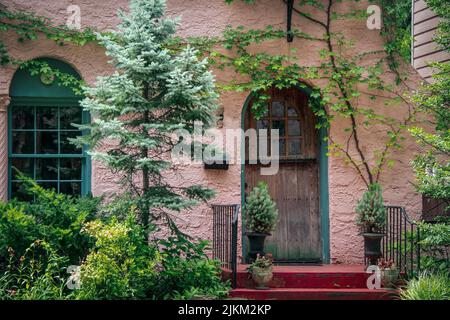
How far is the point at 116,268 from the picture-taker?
699 cm

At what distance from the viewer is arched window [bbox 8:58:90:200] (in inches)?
375

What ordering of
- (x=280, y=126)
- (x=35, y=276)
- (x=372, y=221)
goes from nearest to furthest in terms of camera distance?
(x=35, y=276), (x=372, y=221), (x=280, y=126)

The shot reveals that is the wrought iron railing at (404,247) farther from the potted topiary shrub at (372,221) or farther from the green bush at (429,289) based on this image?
the green bush at (429,289)

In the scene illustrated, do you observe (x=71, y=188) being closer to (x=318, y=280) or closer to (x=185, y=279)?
(x=185, y=279)

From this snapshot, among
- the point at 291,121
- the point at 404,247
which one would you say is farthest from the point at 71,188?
the point at 404,247

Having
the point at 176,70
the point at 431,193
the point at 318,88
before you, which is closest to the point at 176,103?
the point at 176,70

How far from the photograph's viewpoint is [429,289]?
7312 millimetres

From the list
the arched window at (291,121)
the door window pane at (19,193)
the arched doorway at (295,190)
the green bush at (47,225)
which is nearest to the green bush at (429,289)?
the arched doorway at (295,190)

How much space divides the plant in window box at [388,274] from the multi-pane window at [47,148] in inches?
177

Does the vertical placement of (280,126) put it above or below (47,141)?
above

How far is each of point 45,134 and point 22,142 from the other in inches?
14.3

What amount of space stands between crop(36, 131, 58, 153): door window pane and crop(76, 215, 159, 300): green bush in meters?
2.70

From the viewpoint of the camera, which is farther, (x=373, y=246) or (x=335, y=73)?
(x=335, y=73)

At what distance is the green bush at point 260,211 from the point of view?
832 cm
